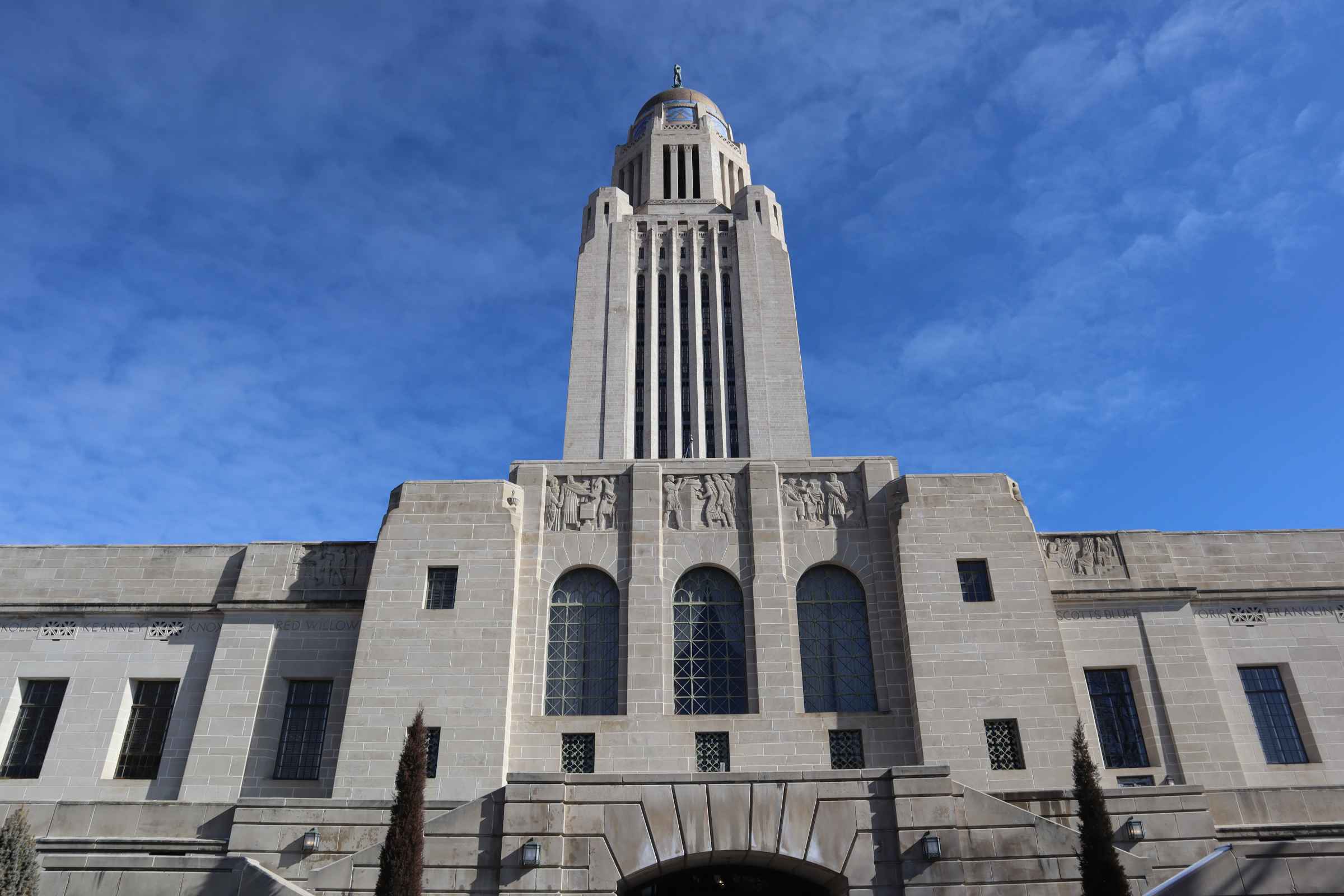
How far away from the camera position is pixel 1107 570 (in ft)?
86.7

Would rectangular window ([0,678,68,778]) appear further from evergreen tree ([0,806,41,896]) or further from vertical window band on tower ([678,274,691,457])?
vertical window band on tower ([678,274,691,457])

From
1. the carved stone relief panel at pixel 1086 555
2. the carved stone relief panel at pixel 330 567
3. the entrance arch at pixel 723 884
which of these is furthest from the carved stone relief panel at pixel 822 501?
the carved stone relief panel at pixel 330 567

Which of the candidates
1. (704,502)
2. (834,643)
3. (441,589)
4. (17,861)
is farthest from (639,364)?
(17,861)

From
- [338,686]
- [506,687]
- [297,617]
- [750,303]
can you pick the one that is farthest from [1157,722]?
[750,303]

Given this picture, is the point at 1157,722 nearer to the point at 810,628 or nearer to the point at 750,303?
the point at 810,628

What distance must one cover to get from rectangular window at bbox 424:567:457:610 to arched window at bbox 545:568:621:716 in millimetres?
2700

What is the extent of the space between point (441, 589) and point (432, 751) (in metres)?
4.37

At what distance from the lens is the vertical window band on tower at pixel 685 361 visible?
43656mm

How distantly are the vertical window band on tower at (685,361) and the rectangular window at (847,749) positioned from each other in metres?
20.5

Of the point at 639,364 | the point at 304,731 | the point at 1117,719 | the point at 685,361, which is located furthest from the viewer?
the point at 685,361

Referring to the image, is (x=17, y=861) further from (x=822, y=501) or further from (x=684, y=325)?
(x=684, y=325)

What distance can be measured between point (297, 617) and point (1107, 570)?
2273 centimetres

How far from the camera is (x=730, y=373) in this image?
44.9 meters

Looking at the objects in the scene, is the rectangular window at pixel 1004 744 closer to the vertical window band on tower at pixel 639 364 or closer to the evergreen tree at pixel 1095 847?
the evergreen tree at pixel 1095 847
